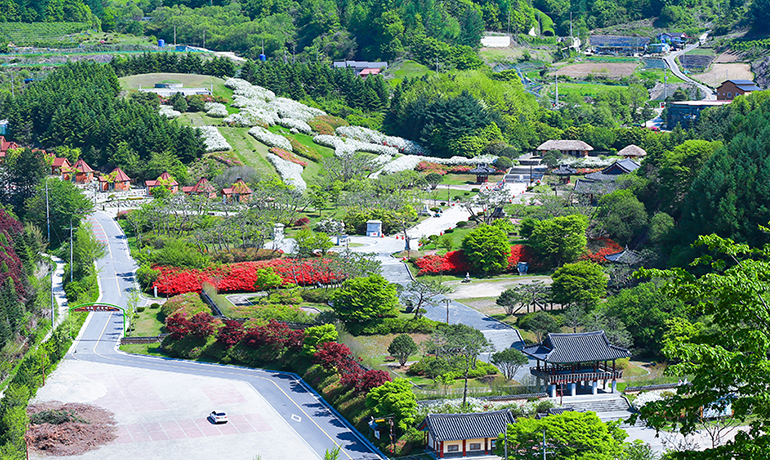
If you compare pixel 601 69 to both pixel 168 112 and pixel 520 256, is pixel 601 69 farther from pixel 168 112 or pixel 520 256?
pixel 520 256

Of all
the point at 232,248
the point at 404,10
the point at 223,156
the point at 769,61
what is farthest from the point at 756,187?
the point at 404,10

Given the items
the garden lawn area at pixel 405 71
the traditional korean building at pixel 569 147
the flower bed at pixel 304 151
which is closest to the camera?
the flower bed at pixel 304 151

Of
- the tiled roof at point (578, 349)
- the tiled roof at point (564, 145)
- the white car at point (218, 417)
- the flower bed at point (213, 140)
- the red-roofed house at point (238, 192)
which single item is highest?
the tiled roof at point (578, 349)

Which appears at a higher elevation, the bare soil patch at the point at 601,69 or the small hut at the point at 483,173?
the bare soil patch at the point at 601,69

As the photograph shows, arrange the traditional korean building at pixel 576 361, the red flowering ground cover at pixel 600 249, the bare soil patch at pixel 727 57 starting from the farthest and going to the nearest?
the bare soil patch at pixel 727 57, the red flowering ground cover at pixel 600 249, the traditional korean building at pixel 576 361

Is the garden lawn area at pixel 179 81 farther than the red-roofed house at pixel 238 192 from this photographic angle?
Yes

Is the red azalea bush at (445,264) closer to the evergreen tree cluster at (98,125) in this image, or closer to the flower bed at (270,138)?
the evergreen tree cluster at (98,125)

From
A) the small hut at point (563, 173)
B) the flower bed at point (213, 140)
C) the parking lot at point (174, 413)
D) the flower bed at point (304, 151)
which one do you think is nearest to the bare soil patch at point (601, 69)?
the small hut at point (563, 173)
